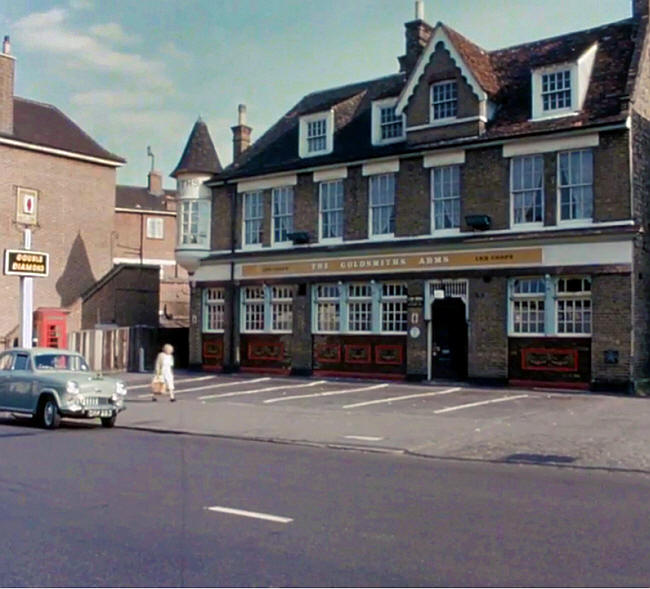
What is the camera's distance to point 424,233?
92.1 ft

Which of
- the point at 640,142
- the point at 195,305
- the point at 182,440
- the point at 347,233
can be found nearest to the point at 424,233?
the point at 347,233

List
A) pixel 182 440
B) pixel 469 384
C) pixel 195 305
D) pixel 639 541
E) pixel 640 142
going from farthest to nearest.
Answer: pixel 195 305 → pixel 469 384 → pixel 640 142 → pixel 182 440 → pixel 639 541

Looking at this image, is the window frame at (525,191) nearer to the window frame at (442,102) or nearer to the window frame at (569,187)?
the window frame at (569,187)

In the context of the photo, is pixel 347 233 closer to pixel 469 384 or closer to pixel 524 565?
pixel 469 384

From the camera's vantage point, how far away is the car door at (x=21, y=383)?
17781 mm

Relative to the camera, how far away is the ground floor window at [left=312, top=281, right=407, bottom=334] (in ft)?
94.1

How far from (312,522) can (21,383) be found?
11.3 metres

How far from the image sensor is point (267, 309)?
106ft

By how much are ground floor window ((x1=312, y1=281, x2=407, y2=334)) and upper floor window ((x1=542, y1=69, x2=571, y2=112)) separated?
7355mm

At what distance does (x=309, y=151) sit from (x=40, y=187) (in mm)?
14316

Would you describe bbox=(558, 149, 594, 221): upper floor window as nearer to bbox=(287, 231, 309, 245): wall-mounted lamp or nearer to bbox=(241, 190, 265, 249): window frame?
bbox=(287, 231, 309, 245): wall-mounted lamp

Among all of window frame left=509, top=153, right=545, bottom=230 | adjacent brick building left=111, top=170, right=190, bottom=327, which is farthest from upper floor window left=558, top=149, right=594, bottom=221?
adjacent brick building left=111, top=170, right=190, bottom=327

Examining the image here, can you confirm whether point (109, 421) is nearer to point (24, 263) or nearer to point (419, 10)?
point (24, 263)

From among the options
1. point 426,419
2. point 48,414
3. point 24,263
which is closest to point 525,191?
point 426,419
